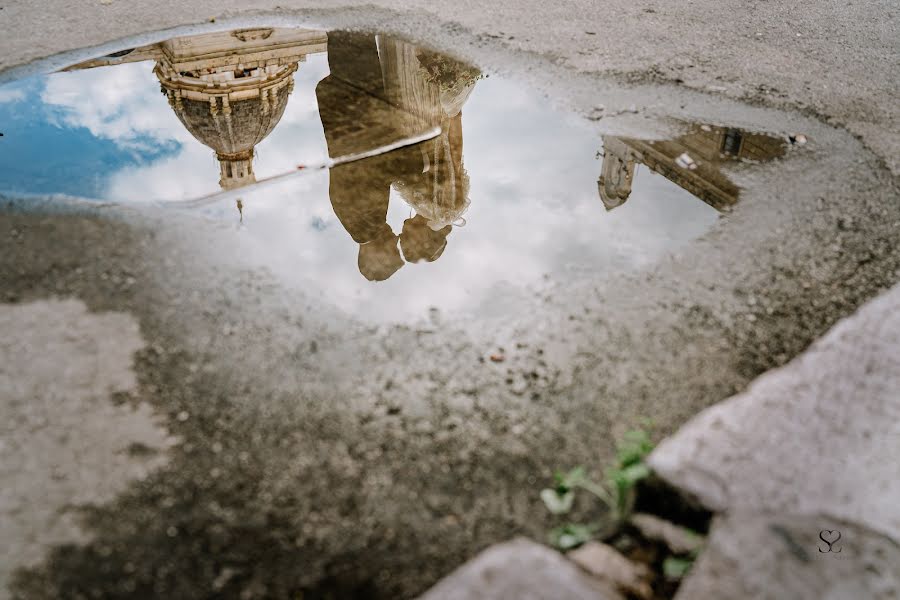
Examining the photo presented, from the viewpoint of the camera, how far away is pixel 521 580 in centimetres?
181

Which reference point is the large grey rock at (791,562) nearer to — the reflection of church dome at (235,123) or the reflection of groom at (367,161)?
the reflection of groom at (367,161)

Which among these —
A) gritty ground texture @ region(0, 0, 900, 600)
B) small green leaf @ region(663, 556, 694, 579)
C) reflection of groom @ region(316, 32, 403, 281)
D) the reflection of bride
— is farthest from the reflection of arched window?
small green leaf @ region(663, 556, 694, 579)

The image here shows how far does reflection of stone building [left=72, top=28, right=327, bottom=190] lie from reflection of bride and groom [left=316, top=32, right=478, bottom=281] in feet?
1.06

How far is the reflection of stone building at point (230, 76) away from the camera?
4.50 metres

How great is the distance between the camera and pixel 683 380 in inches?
106

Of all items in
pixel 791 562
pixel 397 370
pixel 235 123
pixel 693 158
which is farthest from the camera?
pixel 235 123

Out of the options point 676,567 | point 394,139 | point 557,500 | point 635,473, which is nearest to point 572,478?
point 557,500

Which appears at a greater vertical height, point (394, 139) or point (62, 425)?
point (394, 139)

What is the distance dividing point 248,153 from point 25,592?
9.84 feet

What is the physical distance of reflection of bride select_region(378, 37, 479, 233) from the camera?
151 inches

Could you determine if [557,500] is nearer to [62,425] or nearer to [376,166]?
[62,425]

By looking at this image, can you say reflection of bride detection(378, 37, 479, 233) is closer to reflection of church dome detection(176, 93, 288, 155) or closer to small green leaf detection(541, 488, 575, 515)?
reflection of church dome detection(176, 93, 288, 155)

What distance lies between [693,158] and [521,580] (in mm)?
3060

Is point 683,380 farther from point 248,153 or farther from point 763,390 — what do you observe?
point 248,153
